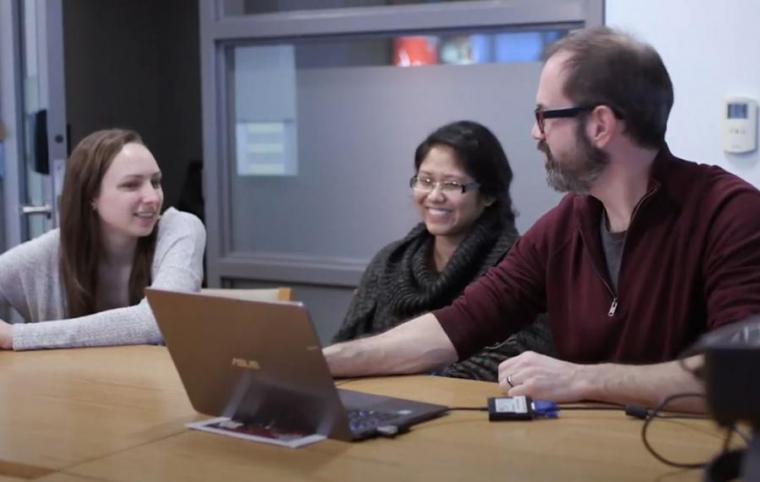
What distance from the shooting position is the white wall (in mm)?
3205

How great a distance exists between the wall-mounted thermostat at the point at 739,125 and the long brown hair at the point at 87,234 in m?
1.72

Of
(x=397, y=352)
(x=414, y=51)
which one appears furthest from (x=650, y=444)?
(x=414, y=51)

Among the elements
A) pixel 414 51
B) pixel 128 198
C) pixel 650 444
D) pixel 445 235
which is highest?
pixel 414 51

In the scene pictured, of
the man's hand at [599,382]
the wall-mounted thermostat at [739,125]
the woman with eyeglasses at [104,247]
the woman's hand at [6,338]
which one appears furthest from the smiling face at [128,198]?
the wall-mounted thermostat at [739,125]

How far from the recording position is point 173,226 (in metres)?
3.07

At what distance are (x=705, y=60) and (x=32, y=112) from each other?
2.49 m

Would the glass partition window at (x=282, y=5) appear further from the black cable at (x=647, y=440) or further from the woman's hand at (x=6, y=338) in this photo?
the black cable at (x=647, y=440)

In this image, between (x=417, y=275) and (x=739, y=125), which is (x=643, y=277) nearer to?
(x=417, y=275)

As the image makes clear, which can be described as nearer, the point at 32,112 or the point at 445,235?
the point at 445,235

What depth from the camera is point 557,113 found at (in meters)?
2.22

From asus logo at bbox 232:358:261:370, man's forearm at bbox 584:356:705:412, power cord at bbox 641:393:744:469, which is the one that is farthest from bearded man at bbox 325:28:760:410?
asus logo at bbox 232:358:261:370

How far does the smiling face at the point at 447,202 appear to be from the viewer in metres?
3.02

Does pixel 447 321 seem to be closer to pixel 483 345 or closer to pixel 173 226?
pixel 483 345

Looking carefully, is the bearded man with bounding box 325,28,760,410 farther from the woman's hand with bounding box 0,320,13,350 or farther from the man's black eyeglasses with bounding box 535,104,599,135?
the woman's hand with bounding box 0,320,13,350
